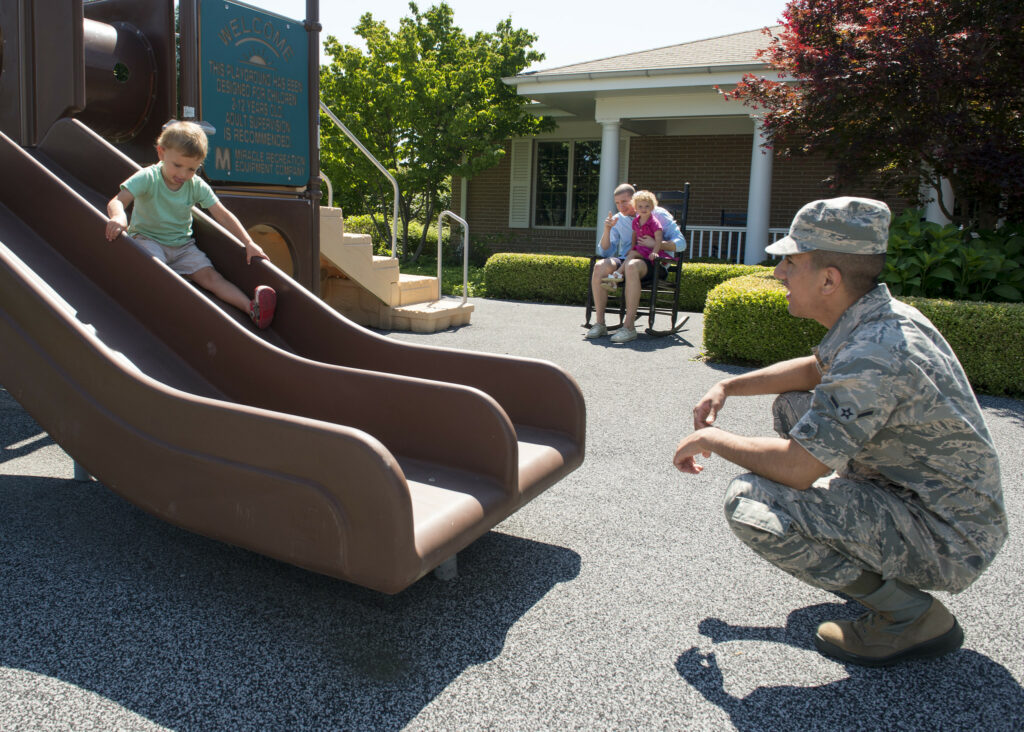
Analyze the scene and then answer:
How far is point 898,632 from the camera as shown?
227cm

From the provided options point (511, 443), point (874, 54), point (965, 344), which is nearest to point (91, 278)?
point (511, 443)

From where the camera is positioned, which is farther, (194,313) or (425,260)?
(425,260)

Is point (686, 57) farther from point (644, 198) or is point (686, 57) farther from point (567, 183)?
point (644, 198)

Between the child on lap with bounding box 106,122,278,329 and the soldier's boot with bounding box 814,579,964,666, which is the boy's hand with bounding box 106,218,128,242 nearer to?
the child on lap with bounding box 106,122,278,329

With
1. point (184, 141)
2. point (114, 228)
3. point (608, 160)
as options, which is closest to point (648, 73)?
point (608, 160)

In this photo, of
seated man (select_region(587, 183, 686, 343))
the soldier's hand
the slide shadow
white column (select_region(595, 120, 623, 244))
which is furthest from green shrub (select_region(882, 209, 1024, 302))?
the slide shadow

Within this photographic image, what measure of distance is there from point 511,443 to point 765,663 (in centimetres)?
102

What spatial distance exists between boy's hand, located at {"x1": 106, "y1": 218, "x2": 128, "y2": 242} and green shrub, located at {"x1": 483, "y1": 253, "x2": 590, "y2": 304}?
8222mm

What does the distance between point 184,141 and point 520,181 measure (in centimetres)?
1330

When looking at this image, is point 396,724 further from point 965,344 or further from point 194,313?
point 965,344

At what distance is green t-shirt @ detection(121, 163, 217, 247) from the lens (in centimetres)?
396

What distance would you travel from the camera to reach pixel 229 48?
5707 millimetres

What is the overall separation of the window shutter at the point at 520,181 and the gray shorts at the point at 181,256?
1305 centimetres

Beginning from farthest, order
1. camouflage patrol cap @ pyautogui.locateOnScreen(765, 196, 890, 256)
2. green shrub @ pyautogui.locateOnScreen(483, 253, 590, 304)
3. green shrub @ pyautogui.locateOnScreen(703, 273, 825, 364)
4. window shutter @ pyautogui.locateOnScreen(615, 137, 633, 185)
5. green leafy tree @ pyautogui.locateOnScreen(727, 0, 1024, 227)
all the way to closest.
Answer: window shutter @ pyautogui.locateOnScreen(615, 137, 633, 185) → green shrub @ pyautogui.locateOnScreen(483, 253, 590, 304) → green leafy tree @ pyautogui.locateOnScreen(727, 0, 1024, 227) → green shrub @ pyautogui.locateOnScreen(703, 273, 825, 364) → camouflage patrol cap @ pyautogui.locateOnScreen(765, 196, 890, 256)
